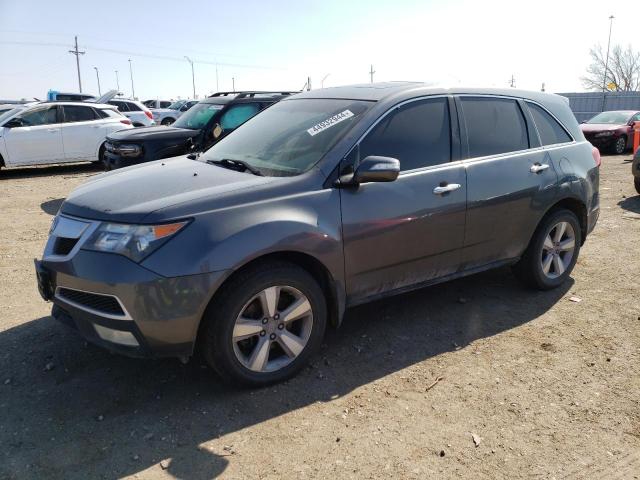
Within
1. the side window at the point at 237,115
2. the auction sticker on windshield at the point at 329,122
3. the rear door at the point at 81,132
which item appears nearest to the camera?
the auction sticker on windshield at the point at 329,122

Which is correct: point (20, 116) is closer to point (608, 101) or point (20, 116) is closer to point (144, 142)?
point (144, 142)

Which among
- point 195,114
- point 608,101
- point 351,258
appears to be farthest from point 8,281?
point 608,101

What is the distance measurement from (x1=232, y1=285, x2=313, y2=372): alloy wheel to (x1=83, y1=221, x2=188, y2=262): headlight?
0.60 m

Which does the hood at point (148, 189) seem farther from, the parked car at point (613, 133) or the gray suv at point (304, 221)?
the parked car at point (613, 133)

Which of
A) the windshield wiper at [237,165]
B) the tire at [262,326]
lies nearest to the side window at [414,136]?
Answer: the windshield wiper at [237,165]

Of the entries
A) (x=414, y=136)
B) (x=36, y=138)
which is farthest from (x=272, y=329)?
(x=36, y=138)

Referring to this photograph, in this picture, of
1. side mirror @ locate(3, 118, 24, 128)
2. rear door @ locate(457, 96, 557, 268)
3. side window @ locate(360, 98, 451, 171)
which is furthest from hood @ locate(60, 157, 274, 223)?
side mirror @ locate(3, 118, 24, 128)

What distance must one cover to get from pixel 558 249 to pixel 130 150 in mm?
6063

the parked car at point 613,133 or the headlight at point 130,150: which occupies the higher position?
the headlight at point 130,150

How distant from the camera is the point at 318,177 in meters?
3.46

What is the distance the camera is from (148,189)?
3.40 metres

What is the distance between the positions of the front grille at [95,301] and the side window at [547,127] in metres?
3.67

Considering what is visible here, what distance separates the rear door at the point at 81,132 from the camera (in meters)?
12.8

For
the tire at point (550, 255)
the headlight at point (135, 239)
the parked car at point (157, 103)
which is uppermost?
the parked car at point (157, 103)
